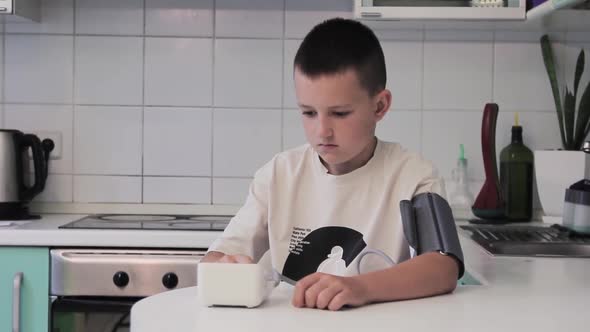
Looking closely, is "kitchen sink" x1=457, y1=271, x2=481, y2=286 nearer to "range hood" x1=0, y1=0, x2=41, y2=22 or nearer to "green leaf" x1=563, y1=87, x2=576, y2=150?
"green leaf" x1=563, y1=87, x2=576, y2=150

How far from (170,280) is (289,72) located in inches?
31.8

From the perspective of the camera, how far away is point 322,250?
1.41 metres

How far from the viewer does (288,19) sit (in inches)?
98.7

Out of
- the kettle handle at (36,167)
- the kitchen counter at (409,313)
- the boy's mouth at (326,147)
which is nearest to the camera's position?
the kitchen counter at (409,313)

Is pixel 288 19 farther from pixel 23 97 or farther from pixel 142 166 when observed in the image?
pixel 23 97

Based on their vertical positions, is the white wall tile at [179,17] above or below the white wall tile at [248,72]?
above

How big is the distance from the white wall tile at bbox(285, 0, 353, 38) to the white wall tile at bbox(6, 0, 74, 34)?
68cm

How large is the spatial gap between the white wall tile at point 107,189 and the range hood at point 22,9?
1.68 ft

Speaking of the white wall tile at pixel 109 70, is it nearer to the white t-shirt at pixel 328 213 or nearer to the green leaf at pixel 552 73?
the white t-shirt at pixel 328 213

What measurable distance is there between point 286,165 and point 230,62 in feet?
3.58

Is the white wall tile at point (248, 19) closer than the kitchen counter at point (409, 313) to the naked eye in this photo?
No

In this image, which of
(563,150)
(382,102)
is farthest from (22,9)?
(563,150)

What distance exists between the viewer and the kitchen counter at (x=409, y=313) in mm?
909

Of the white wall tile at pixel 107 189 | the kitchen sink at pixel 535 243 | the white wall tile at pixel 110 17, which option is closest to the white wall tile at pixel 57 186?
the white wall tile at pixel 107 189
